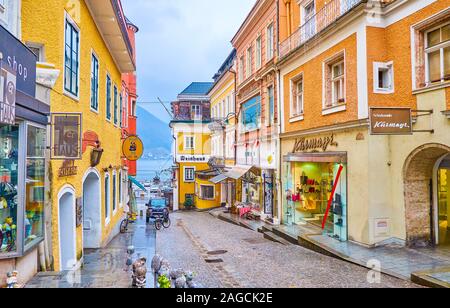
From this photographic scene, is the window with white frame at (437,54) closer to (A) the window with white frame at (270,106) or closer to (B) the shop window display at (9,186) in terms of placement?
(A) the window with white frame at (270,106)

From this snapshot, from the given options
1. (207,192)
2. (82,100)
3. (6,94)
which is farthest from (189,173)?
(6,94)

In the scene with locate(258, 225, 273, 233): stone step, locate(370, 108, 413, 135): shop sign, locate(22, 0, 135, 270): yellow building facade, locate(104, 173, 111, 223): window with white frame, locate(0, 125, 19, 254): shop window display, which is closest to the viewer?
locate(0, 125, 19, 254): shop window display

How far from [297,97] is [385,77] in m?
5.19

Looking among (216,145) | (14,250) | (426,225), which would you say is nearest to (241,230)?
(426,225)

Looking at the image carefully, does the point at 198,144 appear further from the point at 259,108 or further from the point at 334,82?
the point at 334,82

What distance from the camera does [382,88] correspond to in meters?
10.3

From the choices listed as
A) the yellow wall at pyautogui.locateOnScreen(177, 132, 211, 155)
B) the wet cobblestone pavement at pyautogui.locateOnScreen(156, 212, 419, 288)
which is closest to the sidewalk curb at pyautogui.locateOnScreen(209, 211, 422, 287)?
the wet cobblestone pavement at pyautogui.locateOnScreen(156, 212, 419, 288)

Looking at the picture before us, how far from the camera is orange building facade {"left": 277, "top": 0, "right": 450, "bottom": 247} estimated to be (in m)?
9.05

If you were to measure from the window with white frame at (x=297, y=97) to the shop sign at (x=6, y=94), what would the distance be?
12.0 metres

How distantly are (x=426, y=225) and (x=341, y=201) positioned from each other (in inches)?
99.7

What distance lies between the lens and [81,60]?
9844 mm

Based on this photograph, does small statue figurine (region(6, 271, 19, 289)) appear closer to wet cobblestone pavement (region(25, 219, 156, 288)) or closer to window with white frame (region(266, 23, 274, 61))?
wet cobblestone pavement (region(25, 219, 156, 288))

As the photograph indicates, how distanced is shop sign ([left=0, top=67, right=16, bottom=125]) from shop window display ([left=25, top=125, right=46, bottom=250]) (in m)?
1.89
